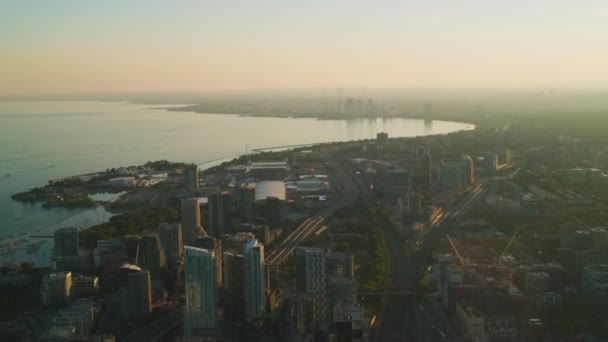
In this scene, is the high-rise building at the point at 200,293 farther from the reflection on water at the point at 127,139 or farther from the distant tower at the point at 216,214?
the reflection on water at the point at 127,139

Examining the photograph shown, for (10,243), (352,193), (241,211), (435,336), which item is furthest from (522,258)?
(10,243)

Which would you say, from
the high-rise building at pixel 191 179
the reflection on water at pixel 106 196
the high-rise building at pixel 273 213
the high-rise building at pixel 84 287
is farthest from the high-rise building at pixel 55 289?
the reflection on water at pixel 106 196

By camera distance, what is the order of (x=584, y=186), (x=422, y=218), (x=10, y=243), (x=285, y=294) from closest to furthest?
(x=285, y=294) → (x=10, y=243) → (x=422, y=218) → (x=584, y=186)

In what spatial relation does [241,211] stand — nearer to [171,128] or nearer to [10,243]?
[10,243]

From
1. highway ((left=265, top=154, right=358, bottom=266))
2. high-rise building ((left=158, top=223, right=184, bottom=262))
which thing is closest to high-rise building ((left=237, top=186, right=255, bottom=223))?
highway ((left=265, top=154, right=358, bottom=266))

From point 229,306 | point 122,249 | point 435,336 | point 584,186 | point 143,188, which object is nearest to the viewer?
point 435,336

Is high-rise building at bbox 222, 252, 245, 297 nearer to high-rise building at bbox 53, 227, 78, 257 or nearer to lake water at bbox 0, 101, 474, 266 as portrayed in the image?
high-rise building at bbox 53, 227, 78, 257

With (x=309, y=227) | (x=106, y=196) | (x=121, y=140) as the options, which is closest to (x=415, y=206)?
(x=309, y=227)
